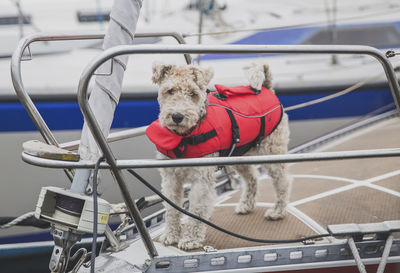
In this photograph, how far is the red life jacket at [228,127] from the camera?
2217 mm

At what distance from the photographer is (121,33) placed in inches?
76.9

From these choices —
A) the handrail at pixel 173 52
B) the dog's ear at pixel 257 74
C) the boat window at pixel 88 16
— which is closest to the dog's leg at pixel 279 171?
the dog's ear at pixel 257 74

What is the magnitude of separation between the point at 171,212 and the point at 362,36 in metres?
3.80

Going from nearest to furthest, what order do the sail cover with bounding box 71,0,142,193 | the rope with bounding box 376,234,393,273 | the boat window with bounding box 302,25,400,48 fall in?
the sail cover with bounding box 71,0,142,193, the rope with bounding box 376,234,393,273, the boat window with bounding box 302,25,400,48

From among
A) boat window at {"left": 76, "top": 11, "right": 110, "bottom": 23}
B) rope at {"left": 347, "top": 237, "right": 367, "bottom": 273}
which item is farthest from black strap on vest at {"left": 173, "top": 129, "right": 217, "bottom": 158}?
boat window at {"left": 76, "top": 11, "right": 110, "bottom": 23}

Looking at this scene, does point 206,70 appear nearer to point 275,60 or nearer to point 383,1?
point 275,60

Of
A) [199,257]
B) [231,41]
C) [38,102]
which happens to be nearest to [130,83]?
[38,102]

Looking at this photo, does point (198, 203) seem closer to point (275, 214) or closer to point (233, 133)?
point (233, 133)

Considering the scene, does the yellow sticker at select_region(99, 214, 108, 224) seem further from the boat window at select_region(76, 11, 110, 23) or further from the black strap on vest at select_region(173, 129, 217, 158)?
the boat window at select_region(76, 11, 110, 23)

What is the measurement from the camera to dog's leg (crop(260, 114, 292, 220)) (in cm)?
261

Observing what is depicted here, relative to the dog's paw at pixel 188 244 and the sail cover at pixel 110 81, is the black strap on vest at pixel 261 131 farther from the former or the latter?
the sail cover at pixel 110 81

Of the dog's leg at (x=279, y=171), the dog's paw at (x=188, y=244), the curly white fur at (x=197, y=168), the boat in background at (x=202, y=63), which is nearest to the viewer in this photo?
the curly white fur at (x=197, y=168)

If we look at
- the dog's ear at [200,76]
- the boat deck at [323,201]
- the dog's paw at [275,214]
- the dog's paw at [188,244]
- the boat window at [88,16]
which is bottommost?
the boat deck at [323,201]

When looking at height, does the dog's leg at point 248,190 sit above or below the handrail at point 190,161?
below
